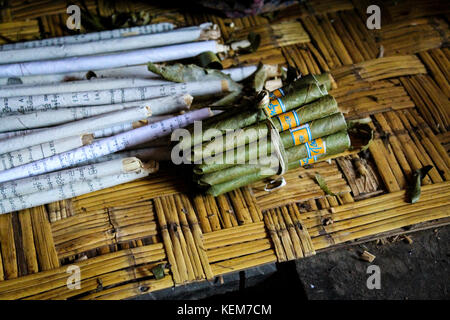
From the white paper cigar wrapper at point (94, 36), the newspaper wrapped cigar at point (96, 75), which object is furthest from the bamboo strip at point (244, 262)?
the white paper cigar wrapper at point (94, 36)

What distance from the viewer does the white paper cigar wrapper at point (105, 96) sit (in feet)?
5.16

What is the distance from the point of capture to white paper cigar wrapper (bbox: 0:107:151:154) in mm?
1489

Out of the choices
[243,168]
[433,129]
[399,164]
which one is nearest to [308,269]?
[243,168]

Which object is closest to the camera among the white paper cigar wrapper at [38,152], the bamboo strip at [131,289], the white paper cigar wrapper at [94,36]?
the bamboo strip at [131,289]

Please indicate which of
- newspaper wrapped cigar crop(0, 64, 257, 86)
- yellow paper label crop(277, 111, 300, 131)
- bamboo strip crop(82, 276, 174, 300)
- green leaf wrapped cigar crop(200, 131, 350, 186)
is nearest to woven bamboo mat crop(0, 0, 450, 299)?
bamboo strip crop(82, 276, 174, 300)

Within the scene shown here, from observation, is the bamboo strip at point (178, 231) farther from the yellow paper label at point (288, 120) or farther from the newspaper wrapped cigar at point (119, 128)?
the yellow paper label at point (288, 120)

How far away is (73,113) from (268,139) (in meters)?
0.72

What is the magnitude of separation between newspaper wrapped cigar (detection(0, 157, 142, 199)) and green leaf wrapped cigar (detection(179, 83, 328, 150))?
0.73 feet

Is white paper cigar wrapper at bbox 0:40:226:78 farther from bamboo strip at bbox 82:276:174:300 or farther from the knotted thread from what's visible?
bamboo strip at bbox 82:276:174:300

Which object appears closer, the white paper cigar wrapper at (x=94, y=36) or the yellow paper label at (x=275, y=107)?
the yellow paper label at (x=275, y=107)

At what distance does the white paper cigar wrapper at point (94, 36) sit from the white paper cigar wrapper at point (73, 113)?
441 millimetres

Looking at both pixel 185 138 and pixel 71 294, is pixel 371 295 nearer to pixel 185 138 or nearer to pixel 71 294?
pixel 185 138

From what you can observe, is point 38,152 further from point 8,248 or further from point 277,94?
point 277,94

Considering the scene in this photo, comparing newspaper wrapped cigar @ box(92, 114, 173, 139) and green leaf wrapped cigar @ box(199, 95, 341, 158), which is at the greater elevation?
newspaper wrapped cigar @ box(92, 114, 173, 139)
